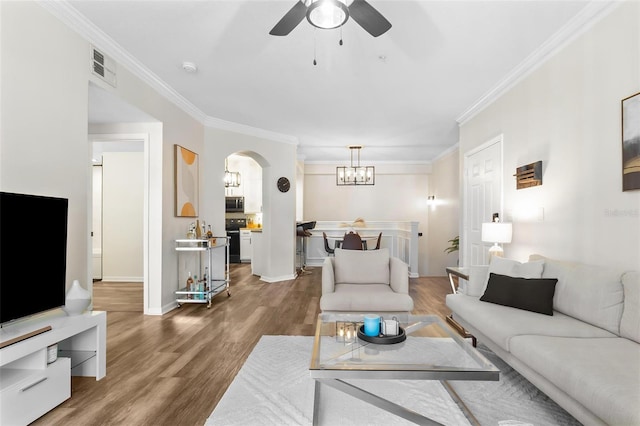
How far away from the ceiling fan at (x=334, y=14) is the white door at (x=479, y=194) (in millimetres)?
2794

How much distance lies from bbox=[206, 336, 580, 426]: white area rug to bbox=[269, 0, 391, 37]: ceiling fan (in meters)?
2.35

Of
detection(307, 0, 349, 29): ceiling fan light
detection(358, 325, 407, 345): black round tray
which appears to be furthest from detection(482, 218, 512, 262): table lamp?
detection(307, 0, 349, 29): ceiling fan light

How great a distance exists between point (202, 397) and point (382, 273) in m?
2.30

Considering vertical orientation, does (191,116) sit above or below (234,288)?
above

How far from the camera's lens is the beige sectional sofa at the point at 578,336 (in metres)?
1.53

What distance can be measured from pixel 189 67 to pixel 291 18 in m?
1.87

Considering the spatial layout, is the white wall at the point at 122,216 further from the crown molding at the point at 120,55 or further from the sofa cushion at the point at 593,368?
the sofa cushion at the point at 593,368

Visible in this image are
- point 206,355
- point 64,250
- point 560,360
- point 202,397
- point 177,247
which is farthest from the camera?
point 177,247

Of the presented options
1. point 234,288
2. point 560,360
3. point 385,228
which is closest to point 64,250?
point 560,360

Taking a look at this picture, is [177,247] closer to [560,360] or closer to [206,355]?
[206,355]

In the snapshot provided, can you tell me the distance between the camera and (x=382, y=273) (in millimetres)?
3906

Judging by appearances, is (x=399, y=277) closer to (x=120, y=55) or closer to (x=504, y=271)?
(x=504, y=271)

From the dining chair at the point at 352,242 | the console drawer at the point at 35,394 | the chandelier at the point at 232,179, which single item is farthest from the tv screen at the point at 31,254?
the chandelier at the point at 232,179

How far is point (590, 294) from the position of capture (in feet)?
7.68
